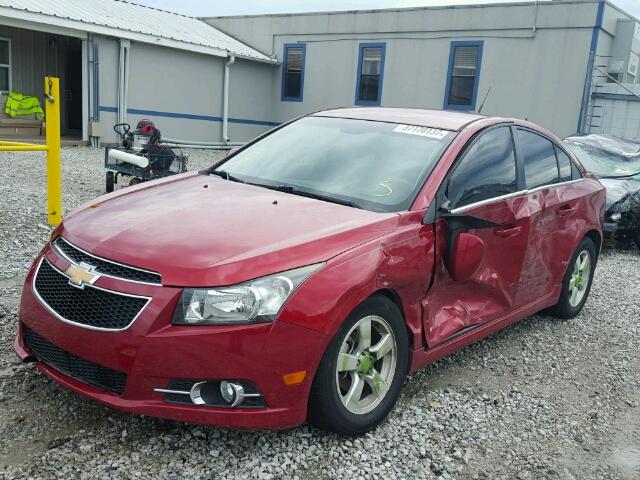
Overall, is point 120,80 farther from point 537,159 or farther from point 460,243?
point 460,243

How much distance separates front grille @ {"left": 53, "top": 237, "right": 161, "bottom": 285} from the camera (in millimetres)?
2676

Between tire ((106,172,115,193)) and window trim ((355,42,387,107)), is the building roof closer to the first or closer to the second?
window trim ((355,42,387,107))

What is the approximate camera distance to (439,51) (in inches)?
728

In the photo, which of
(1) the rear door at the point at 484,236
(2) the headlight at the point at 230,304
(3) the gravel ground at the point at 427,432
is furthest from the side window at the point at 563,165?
(2) the headlight at the point at 230,304

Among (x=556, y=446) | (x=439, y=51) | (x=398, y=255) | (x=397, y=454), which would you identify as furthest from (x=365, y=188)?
(x=439, y=51)

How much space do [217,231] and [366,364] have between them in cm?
100

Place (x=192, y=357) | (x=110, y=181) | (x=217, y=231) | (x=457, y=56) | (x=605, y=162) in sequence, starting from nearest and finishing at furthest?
(x=192, y=357) → (x=217, y=231) → (x=110, y=181) → (x=605, y=162) → (x=457, y=56)

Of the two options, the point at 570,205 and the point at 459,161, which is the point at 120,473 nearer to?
the point at 459,161

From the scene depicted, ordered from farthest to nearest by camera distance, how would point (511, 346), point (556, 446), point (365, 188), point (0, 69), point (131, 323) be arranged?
point (0, 69)
point (511, 346)
point (365, 188)
point (556, 446)
point (131, 323)

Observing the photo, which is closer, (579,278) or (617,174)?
(579,278)

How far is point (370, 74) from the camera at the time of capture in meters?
20.0

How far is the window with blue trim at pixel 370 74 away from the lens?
64.6 ft

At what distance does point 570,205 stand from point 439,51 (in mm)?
14638

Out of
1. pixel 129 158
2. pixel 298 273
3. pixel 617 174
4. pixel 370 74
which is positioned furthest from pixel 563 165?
pixel 370 74
